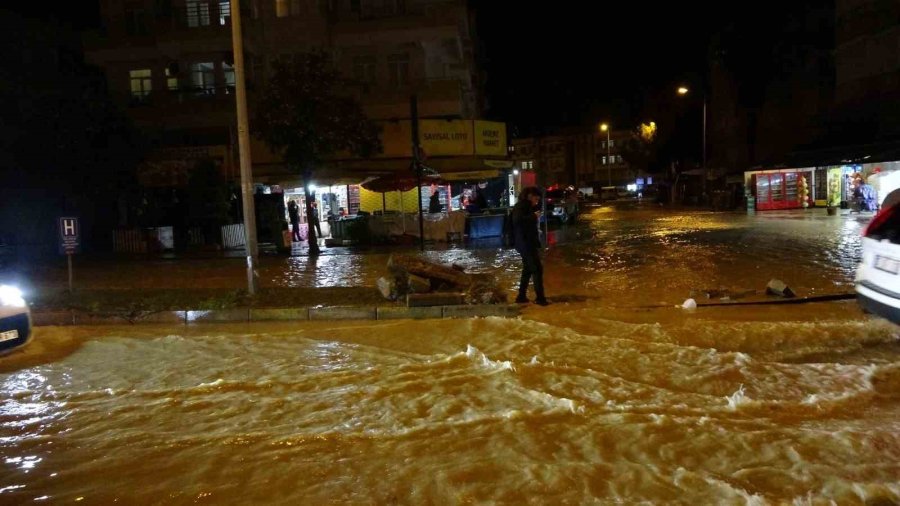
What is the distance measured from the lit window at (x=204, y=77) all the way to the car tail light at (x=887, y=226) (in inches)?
1098

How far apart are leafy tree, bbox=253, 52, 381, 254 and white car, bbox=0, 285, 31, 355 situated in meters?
11.9

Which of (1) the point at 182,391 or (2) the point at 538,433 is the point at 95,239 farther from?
(2) the point at 538,433

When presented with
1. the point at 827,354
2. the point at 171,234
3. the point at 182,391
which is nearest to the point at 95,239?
the point at 171,234

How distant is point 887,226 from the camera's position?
7227 millimetres

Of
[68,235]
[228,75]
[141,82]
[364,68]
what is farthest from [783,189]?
[68,235]

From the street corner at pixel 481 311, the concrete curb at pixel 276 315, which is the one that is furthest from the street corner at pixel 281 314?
the street corner at pixel 481 311

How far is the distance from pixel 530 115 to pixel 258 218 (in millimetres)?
70099

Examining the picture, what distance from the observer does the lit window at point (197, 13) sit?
2931 cm

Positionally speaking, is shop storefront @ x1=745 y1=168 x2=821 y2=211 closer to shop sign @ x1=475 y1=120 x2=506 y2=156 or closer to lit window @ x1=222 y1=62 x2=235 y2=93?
shop sign @ x1=475 y1=120 x2=506 y2=156

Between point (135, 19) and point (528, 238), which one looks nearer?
point (528, 238)

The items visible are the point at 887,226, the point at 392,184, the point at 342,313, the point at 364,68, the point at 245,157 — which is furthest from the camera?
the point at 364,68

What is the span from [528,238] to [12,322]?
688 cm

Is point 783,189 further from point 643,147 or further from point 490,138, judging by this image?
point 643,147

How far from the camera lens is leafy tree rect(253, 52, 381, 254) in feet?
65.1
